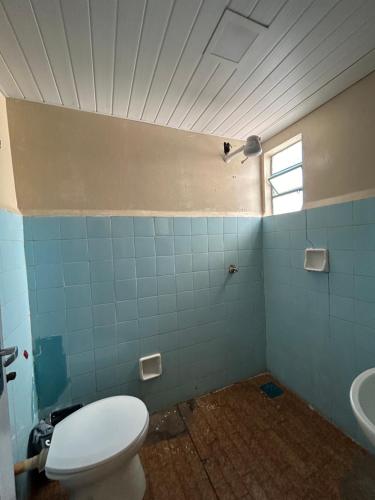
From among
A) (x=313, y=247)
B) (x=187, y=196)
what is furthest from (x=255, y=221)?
(x=187, y=196)

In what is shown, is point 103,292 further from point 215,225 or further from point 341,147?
point 341,147

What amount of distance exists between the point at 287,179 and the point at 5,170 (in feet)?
6.39

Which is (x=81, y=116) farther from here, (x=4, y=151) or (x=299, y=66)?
(x=299, y=66)

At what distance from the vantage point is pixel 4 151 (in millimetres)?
1110

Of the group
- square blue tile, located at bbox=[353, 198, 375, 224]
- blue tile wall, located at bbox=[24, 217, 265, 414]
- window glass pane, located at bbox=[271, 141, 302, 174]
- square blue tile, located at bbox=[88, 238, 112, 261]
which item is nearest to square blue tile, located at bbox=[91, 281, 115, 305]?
blue tile wall, located at bbox=[24, 217, 265, 414]

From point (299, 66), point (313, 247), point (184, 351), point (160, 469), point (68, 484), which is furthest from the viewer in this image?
point (184, 351)

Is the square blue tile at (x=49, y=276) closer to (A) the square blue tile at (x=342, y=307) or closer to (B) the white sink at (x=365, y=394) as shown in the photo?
(B) the white sink at (x=365, y=394)

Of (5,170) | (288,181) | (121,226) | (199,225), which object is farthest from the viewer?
(288,181)

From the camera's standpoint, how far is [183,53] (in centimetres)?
97

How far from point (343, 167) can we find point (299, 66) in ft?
2.05

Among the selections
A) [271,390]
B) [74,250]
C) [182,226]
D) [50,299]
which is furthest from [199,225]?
[271,390]

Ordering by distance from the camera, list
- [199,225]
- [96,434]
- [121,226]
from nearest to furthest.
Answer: [96,434] → [121,226] → [199,225]

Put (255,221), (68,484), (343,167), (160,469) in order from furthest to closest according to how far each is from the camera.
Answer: (255,221), (343,167), (160,469), (68,484)

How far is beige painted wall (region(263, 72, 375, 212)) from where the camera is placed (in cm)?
116
